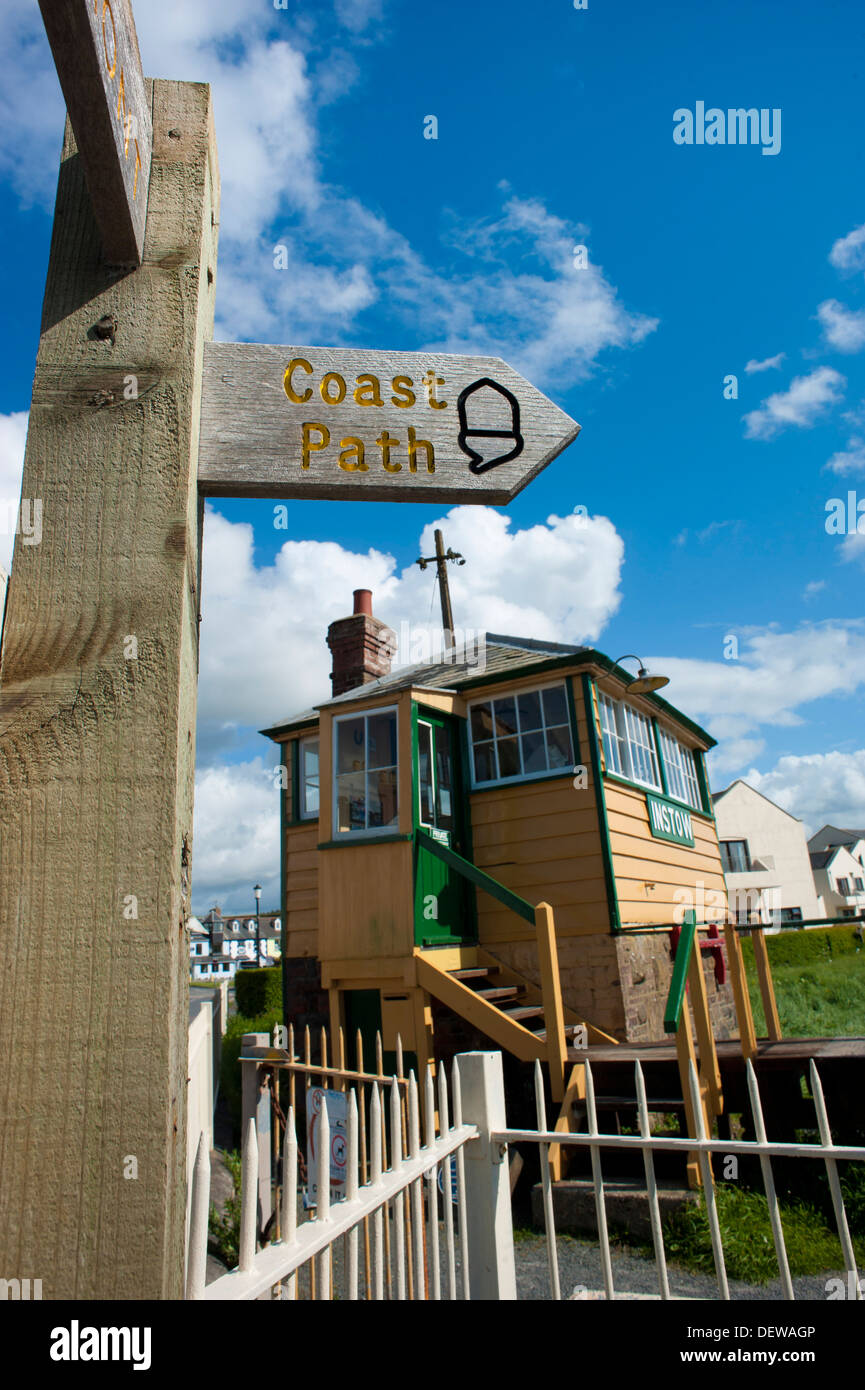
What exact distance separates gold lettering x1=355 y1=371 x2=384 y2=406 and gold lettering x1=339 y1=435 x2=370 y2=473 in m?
0.09

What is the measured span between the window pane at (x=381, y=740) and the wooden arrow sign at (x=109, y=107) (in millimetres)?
8951

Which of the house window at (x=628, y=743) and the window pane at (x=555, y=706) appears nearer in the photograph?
the window pane at (x=555, y=706)

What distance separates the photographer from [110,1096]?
3.07ft

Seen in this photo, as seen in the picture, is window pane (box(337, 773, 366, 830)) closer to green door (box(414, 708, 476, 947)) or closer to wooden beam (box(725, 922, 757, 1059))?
green door (box(414, 708, 476, 947))

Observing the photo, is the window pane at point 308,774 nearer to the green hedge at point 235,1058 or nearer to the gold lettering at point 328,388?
the green hedge at point 235,1058

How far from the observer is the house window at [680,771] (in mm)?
12672

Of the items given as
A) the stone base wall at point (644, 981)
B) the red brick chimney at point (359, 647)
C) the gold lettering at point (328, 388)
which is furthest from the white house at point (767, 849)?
the gold lettering at point (328, 388)

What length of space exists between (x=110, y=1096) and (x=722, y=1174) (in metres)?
7.34

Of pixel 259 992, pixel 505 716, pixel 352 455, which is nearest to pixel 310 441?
pixel 352 455

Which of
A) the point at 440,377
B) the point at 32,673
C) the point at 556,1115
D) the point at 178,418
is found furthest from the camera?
the point at 556,1115

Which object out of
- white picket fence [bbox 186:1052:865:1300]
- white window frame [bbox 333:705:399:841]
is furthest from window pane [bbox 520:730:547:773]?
white picket fence [bbox 186:1052:865:1300]

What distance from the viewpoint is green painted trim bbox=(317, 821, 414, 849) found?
30.2 ft
